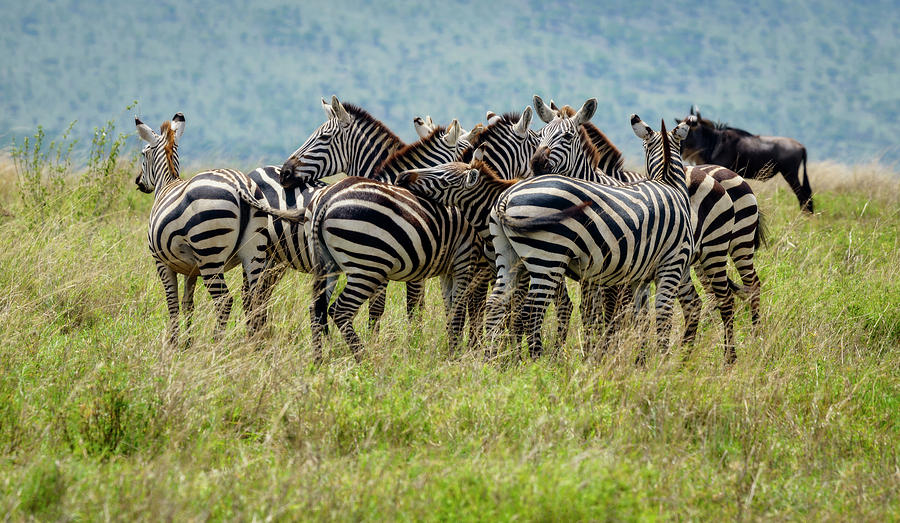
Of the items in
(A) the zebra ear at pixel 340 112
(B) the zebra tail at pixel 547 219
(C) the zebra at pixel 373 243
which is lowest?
(C) the zebra at pixel 373 243

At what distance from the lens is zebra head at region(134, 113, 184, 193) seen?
24.2ft

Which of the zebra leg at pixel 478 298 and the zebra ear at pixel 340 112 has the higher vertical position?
the zebra ear at pixel 340 112

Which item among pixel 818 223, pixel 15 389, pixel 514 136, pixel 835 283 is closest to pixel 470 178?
pixel 514 136

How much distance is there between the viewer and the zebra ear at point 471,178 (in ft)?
20.7

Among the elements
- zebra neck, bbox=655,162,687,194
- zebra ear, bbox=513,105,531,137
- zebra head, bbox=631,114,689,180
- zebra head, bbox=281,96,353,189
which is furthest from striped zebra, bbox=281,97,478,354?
zebra neck, bbox=655,162,687,194

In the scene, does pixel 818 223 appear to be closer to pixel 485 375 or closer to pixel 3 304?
pixel 485 375

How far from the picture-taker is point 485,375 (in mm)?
5527

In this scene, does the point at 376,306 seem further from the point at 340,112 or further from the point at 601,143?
the point at 601,143

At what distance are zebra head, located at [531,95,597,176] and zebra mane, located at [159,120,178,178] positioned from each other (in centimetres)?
321

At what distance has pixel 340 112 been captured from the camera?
316 inches

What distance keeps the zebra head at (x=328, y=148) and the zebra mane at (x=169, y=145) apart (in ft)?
3.44

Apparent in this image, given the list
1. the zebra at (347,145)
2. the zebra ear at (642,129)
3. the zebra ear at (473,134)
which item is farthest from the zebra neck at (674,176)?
the zebra at (347,145)

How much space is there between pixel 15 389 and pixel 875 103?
115 m

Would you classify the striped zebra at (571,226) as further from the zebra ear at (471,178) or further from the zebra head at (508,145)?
the zebra head at (508,145)
